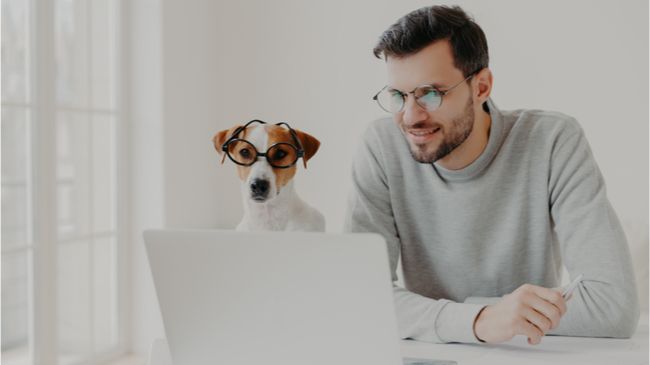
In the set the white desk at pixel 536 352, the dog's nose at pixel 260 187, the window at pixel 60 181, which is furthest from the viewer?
the window at pixel 60 181

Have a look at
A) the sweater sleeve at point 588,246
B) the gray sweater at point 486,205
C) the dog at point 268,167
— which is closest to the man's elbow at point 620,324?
the sweater sleeve at point 588,246

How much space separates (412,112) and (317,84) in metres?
2.00

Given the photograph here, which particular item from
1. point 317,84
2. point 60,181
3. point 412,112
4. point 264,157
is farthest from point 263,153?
point 317,84

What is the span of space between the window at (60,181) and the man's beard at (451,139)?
1.64 metres

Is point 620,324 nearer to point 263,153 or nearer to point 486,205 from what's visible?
point 486,205

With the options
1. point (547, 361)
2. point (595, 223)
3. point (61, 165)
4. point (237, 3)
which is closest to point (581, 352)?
point (547, 361)

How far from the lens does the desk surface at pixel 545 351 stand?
1.08 m

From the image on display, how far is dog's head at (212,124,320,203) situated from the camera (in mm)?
1208

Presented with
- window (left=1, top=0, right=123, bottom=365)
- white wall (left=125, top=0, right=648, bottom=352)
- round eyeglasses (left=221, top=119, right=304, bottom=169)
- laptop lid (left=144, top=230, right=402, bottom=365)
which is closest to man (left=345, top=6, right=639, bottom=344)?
round eyeglasses (left=221, top=119, right=304, bottom=169)

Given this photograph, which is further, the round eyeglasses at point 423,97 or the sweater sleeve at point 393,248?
the round eyeglasses at point 423,97

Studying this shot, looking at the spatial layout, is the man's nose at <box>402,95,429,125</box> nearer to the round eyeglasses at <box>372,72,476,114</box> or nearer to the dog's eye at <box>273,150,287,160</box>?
the round eyeglasses at <box>372,72,476,114</box>

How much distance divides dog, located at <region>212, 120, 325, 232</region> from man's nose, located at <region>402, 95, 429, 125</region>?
0.21 metres

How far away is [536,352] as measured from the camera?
112 cm

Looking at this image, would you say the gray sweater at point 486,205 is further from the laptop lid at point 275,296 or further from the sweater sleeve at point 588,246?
the laptop lid at point 275,296
